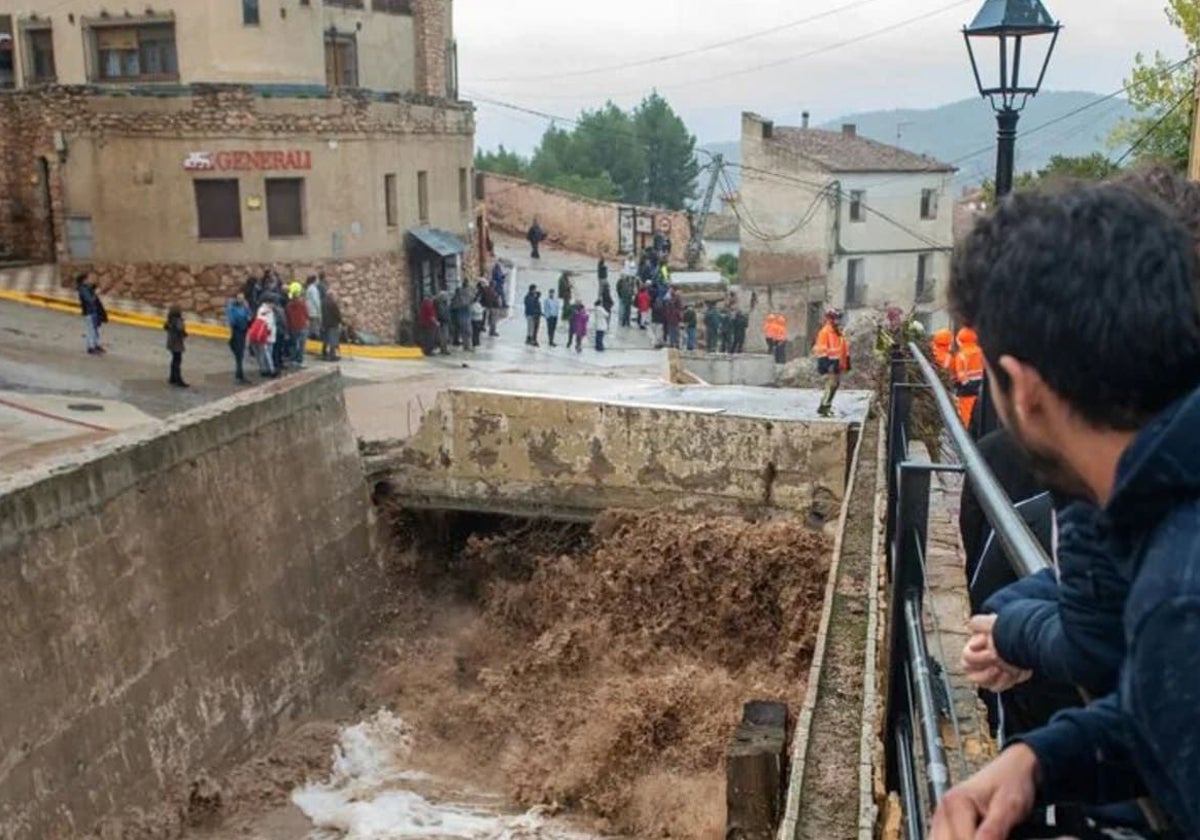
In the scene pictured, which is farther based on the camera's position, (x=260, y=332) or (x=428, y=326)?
(x=428, y=326)

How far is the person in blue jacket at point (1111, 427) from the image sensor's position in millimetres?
1236

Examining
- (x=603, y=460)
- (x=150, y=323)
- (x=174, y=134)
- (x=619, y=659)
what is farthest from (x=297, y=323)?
(x=619, y=659)

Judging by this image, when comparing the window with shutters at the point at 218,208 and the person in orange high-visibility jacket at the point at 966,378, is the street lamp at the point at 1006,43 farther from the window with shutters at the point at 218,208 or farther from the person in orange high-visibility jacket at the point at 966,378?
the window with shutters at the point at 218,208

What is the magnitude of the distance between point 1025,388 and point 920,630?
1.45m

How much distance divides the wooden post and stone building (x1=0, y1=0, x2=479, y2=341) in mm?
18286

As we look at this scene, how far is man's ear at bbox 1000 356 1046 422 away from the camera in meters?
1.46

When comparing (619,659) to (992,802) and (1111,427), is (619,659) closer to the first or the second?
(992,802)

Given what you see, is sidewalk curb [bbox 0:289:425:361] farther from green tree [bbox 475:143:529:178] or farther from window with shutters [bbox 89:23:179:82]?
green tree [bbox 475:143:529:178]

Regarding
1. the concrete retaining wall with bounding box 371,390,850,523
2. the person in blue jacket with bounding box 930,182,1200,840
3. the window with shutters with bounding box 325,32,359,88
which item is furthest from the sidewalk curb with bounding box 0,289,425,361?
the person in blue jacket with bounding box 930,182,1200,840

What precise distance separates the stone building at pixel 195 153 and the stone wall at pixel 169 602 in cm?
892

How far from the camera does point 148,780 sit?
431 inches

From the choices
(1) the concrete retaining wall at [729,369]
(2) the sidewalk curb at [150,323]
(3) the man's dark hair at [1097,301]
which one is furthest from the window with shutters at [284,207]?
(3) the man's dark hair at [1097,301]

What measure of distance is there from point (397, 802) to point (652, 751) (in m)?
2.66

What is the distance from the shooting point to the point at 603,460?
50.3ft
